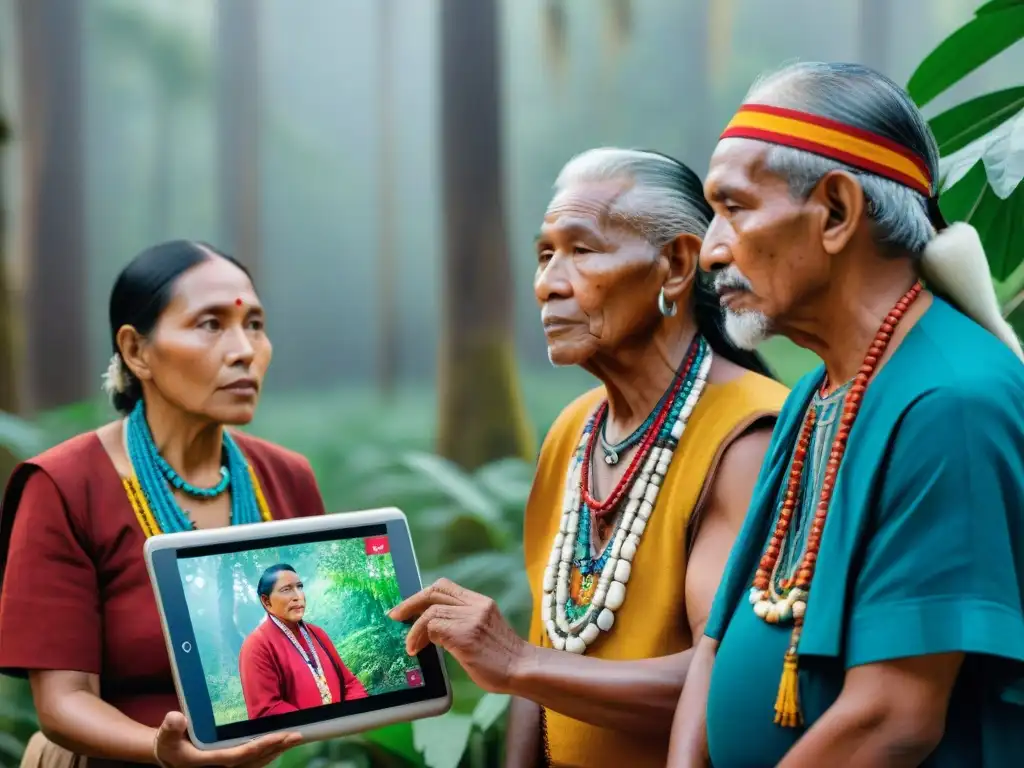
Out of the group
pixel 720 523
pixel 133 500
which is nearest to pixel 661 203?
pixel 720 523

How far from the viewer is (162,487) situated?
2088 mm

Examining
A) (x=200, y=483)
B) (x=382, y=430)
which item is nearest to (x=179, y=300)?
(x=200, y=483)

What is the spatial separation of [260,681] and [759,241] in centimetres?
95

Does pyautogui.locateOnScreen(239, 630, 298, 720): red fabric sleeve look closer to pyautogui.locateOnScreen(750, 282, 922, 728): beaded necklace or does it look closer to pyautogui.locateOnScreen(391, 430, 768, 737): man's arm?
pyautogui.locateOnScreen(391, 430, 768, 737): man's arm

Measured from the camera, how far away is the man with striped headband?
118cm

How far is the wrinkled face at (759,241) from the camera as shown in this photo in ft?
4.44

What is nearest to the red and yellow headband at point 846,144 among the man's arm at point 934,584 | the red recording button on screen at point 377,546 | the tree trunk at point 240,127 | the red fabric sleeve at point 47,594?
the man's arm at point 934,584

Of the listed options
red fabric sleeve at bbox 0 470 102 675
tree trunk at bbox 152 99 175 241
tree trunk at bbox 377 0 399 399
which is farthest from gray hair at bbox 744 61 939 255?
tree trunk at bbox 152 99 175 241

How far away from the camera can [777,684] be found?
1329 millimetres

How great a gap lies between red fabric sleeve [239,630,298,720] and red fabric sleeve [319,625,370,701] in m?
0.08

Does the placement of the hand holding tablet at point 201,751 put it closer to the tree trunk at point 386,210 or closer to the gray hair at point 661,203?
the gray hair at point 661,203

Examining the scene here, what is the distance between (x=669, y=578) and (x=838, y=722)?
0.53 metres

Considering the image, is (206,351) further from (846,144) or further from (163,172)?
(163,172)

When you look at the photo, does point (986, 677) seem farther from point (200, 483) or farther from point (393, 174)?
point (393, 174)
